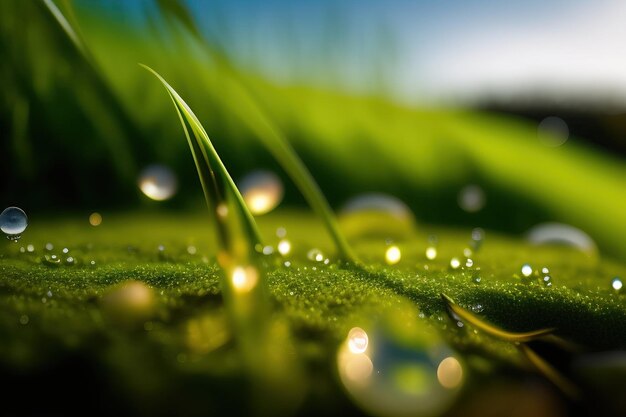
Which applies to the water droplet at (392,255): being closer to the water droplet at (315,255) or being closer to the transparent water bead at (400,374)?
the water droplet at (315,255)

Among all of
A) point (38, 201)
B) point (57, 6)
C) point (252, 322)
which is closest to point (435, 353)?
point (252, 322)

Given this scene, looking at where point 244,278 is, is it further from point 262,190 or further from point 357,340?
point 262,190

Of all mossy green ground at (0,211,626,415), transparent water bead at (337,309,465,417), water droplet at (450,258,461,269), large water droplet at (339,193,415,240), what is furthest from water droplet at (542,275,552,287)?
large water droplet at (339,193,415,240)

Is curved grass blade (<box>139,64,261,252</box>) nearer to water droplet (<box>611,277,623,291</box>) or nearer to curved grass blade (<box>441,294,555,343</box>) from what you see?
curved grass blade (<box>441,294,555,343</box>)

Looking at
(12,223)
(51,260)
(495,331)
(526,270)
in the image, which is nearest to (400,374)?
(495,331)

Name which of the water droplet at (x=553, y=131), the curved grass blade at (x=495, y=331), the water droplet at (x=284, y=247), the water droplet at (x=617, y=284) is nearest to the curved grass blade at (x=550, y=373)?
the curved grass blade at (x=495, y=331)
